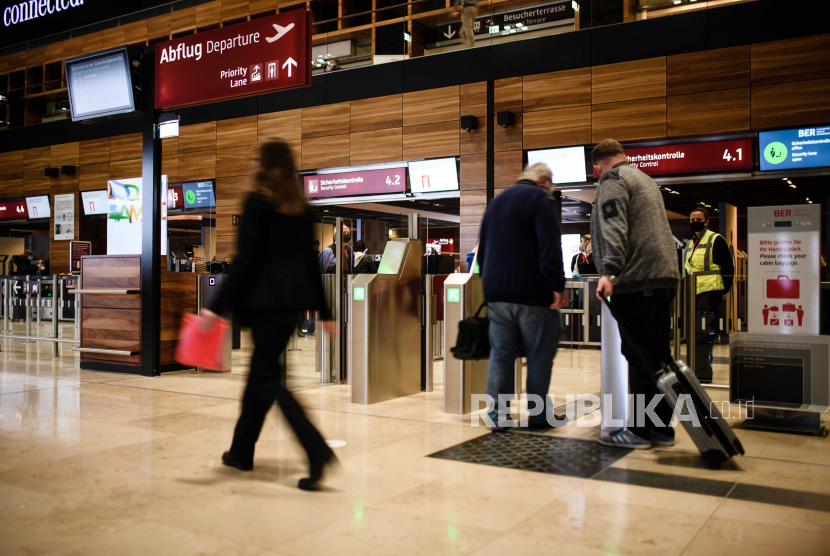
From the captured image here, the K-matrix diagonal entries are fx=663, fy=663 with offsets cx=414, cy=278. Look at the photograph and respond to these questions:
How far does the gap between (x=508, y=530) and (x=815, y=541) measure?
972mm

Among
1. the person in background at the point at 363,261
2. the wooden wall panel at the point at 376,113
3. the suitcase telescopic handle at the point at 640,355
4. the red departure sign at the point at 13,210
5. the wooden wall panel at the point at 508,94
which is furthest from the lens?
the red departure sign at the point at 13,210

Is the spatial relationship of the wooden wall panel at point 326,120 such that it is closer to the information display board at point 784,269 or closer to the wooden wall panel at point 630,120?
the wooden wall panel at point 630,120

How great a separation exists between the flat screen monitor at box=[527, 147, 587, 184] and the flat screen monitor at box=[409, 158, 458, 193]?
130 cm

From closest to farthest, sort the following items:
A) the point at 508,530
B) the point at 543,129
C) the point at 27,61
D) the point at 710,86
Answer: the point at 508,530
the point at 710,86
the point at 543,129
the point at 27,61

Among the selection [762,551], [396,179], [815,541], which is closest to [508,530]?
[762,551]

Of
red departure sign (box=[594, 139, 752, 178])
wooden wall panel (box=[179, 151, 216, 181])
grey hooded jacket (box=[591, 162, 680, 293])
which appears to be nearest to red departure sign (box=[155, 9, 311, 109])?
grey hooded jacket (box=[591, 162, 680, 293])

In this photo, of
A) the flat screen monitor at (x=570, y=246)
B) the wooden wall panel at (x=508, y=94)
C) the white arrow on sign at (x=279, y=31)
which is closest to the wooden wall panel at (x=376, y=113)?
the wooden wall panel at (x=508, y=94)

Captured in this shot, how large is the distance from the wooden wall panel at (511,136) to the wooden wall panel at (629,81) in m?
1.07

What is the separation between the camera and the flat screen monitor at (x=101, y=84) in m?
6.32

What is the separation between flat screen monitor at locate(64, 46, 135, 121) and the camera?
632 centimetres

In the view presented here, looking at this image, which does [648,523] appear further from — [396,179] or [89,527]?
[396,179]

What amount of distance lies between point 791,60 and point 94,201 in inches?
487

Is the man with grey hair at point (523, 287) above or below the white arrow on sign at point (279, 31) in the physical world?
below

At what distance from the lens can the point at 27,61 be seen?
1535cm
